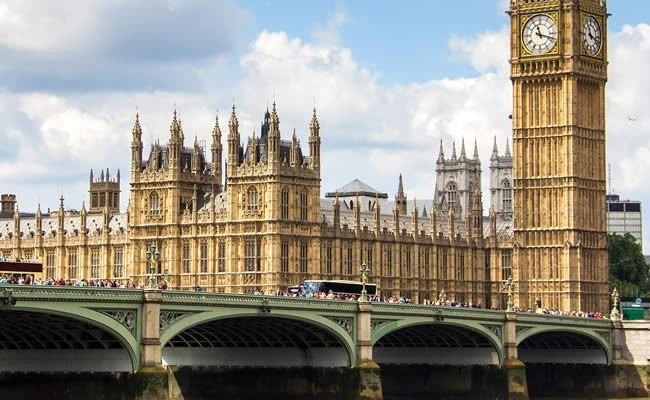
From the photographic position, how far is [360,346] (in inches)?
3543

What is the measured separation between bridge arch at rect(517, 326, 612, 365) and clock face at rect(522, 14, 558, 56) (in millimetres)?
31853

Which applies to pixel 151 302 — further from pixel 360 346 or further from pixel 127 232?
pixel 127 232

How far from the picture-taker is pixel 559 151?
141 metres

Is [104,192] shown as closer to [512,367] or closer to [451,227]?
[451,227]

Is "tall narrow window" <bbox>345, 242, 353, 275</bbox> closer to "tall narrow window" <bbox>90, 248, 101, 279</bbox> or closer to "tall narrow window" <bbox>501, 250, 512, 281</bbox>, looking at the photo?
"tall narrow window" <bbox>501, 250, 512, 281</bbox>

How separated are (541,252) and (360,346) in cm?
5434

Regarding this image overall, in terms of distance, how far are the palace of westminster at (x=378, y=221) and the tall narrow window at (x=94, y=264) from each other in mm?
144

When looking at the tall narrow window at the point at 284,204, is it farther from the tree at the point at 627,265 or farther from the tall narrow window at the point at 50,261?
the tree at the point at 627,265

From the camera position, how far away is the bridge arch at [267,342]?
86500mm

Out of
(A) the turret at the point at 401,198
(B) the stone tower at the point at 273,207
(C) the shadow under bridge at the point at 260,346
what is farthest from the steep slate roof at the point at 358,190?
(C) the shadow under bridge at the point at 260,346

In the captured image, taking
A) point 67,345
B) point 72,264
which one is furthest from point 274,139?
point 67,345

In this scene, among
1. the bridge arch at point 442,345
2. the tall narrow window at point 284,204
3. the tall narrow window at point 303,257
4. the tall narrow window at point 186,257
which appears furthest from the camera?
the tall narrow window at point 186,257

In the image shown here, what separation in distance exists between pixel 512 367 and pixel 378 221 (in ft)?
129

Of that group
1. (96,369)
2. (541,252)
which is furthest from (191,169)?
(96,369)
